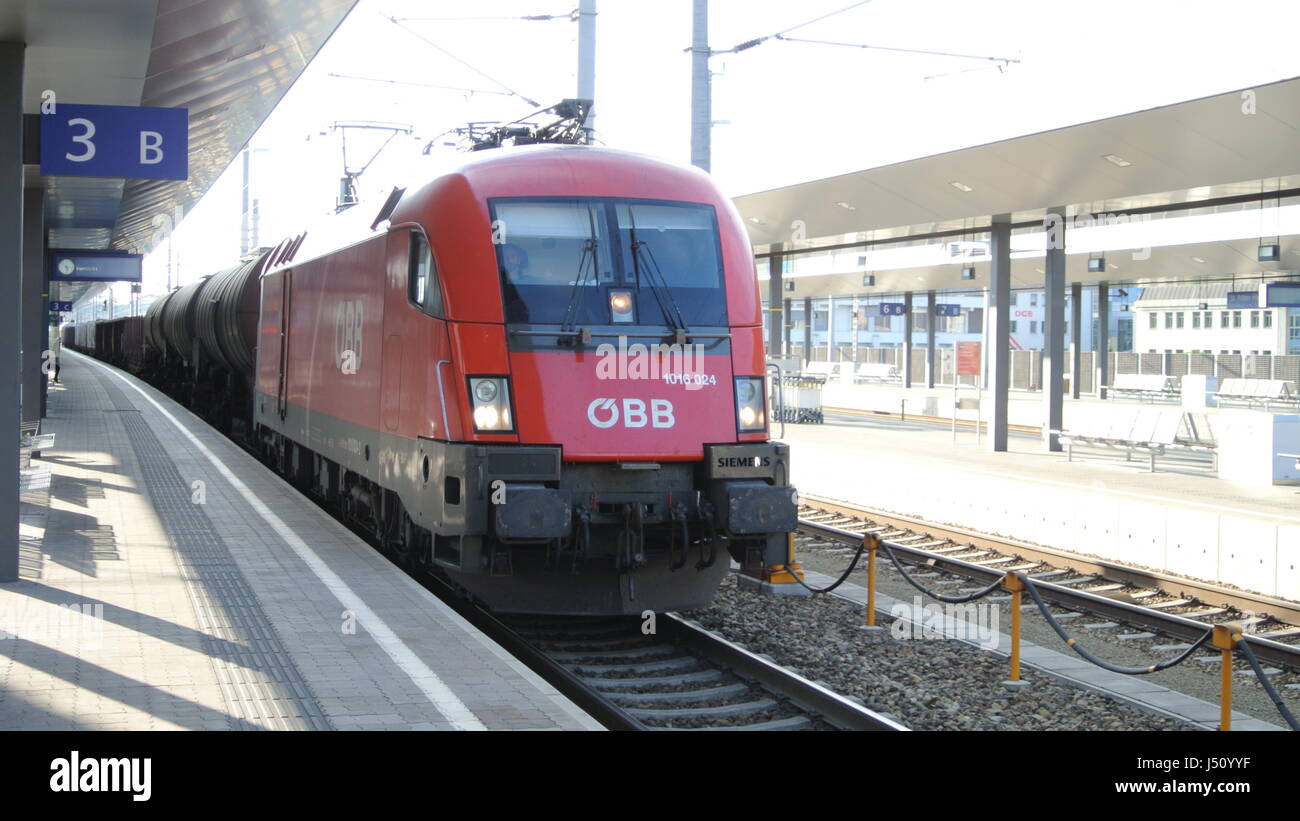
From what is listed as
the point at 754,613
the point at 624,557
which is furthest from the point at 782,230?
the point at 624,557

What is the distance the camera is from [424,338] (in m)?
9.08

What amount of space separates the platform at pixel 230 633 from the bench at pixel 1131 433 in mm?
12189

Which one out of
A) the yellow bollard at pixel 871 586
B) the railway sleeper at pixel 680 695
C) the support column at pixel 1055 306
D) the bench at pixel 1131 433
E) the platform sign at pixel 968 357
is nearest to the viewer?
the railway sleeper at pixel 680 695

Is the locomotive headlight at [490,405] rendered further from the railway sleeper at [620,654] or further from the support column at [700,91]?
the support column at [700,91]

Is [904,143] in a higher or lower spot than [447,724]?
higher

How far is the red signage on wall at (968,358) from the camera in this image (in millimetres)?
23094

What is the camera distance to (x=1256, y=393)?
45.6 m

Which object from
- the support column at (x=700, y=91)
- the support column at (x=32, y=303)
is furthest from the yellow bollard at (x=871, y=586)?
the support column at (x=32, y=303)

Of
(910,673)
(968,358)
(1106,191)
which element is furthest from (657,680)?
(968,358)

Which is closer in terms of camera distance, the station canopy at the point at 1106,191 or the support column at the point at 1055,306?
the station canopy at the point at 1106,191

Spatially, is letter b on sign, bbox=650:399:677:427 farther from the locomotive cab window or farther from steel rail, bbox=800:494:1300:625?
steel rail, bbox=800:494:1300:625

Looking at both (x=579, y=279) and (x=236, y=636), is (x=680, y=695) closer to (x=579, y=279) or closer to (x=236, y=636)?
(x=236, y=636)

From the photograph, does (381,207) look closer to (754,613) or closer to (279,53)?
(279,53)
